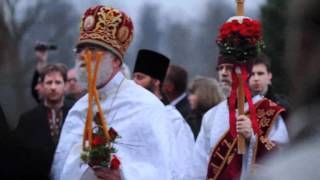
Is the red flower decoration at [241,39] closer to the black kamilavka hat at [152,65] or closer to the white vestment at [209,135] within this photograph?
the white vestment at [209,135]

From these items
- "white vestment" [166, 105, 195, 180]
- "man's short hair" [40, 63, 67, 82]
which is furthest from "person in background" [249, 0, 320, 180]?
"man's short hair" [40, 63, 67, 82]

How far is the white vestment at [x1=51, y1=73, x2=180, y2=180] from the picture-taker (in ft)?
22.6

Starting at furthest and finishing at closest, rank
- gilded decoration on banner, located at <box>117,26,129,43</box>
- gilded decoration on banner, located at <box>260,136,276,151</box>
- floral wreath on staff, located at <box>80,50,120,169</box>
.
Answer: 1. gilded decoration on banner, located at <box>117,26,129,43</box>
2. gilded decoration on banner, located at <box>260,136,276,151</box>
3. floral wreath on staff, located at <box>80,50,120,169</box>

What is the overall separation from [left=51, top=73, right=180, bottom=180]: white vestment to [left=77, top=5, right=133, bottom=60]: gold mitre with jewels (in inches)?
10.5

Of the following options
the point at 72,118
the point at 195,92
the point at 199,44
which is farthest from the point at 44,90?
the point at 199,44

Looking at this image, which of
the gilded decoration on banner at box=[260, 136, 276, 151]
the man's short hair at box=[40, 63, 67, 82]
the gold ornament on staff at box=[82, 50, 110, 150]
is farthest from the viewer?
the man's short hair at box=[40, 63, 67, 82]

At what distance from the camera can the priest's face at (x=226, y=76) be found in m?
7.35

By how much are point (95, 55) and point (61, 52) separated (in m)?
7.40

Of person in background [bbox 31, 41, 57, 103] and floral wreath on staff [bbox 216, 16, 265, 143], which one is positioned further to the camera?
person in background [bbox 31, 41, 57, 103]

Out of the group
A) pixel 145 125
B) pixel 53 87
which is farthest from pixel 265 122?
pixel 53 87

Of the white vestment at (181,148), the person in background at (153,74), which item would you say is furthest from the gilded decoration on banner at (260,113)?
the person in background at (153,74)

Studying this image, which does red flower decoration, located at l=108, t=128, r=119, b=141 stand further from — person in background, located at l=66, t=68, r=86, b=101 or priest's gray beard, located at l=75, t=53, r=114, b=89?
person in background, located at l=66, t=68, r=86, b=101

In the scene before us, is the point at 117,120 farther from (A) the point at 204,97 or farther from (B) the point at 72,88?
(B) the point at 72,88

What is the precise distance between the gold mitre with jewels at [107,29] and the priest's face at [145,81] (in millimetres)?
1501
